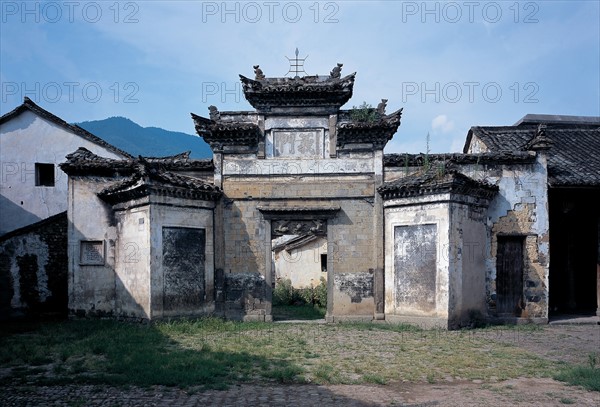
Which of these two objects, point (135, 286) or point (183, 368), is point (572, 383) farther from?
point (135, 286)

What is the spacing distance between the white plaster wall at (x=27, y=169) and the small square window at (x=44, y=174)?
0.68 ft

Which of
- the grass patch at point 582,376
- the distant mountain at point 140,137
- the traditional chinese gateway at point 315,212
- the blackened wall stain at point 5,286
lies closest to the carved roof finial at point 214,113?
the traditional chinese gateway at point 315,212

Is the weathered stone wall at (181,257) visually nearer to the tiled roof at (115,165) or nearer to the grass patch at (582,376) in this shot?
the tiled roof at (115,165)

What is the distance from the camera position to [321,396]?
636 cm

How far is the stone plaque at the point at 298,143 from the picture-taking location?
13.7 meters

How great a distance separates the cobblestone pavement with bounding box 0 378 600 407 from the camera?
6.04 metres

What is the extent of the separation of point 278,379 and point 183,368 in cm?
153

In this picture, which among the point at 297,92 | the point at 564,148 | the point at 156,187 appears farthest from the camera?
the point at 564,148

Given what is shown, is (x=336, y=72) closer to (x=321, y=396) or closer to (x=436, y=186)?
(x=436, y=186)

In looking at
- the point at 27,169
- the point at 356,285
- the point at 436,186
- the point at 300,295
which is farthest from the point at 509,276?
the point at 27,169

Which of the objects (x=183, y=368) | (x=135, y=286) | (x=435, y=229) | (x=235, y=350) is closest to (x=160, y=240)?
(x=135, y=286)

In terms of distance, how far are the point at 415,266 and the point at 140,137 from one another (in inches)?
4258

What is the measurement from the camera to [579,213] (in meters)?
15.0

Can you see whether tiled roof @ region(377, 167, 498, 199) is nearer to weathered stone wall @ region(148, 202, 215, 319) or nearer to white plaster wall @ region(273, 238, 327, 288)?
weathered stone wall @ region(148, 202, 215, 319)
